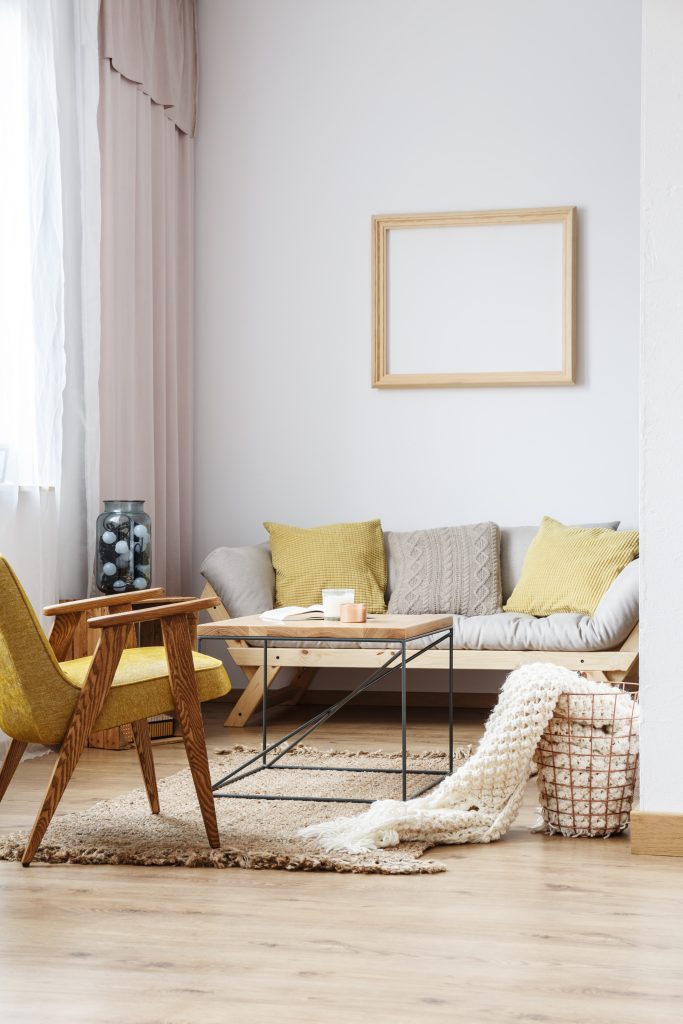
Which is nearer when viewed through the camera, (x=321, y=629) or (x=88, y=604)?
(x=88, y=604)

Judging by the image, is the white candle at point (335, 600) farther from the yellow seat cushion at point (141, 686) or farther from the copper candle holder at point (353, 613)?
the yellow seat cushion at point (141, 686)

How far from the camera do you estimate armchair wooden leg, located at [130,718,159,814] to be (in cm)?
308

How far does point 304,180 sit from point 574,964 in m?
4.24

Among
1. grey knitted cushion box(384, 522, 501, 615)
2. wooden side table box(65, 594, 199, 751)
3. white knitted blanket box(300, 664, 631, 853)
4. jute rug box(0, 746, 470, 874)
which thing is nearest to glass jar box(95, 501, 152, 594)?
wooden side table box(65, 594, 199, 751)

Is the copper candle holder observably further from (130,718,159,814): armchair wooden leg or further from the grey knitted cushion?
the grey knitted cushion

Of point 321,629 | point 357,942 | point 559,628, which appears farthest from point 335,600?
point 357,942

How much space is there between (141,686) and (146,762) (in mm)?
406

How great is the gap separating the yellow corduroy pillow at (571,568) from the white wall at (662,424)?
186 centimetres

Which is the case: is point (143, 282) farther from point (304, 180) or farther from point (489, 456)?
point (489, 456)

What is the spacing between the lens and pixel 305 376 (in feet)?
18.2

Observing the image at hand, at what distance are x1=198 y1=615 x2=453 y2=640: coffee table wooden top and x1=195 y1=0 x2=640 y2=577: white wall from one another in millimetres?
2055

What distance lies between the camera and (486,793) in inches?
115

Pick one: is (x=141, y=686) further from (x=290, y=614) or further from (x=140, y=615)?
(x=290, y=614)

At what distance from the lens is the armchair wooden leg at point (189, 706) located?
2.76 m
